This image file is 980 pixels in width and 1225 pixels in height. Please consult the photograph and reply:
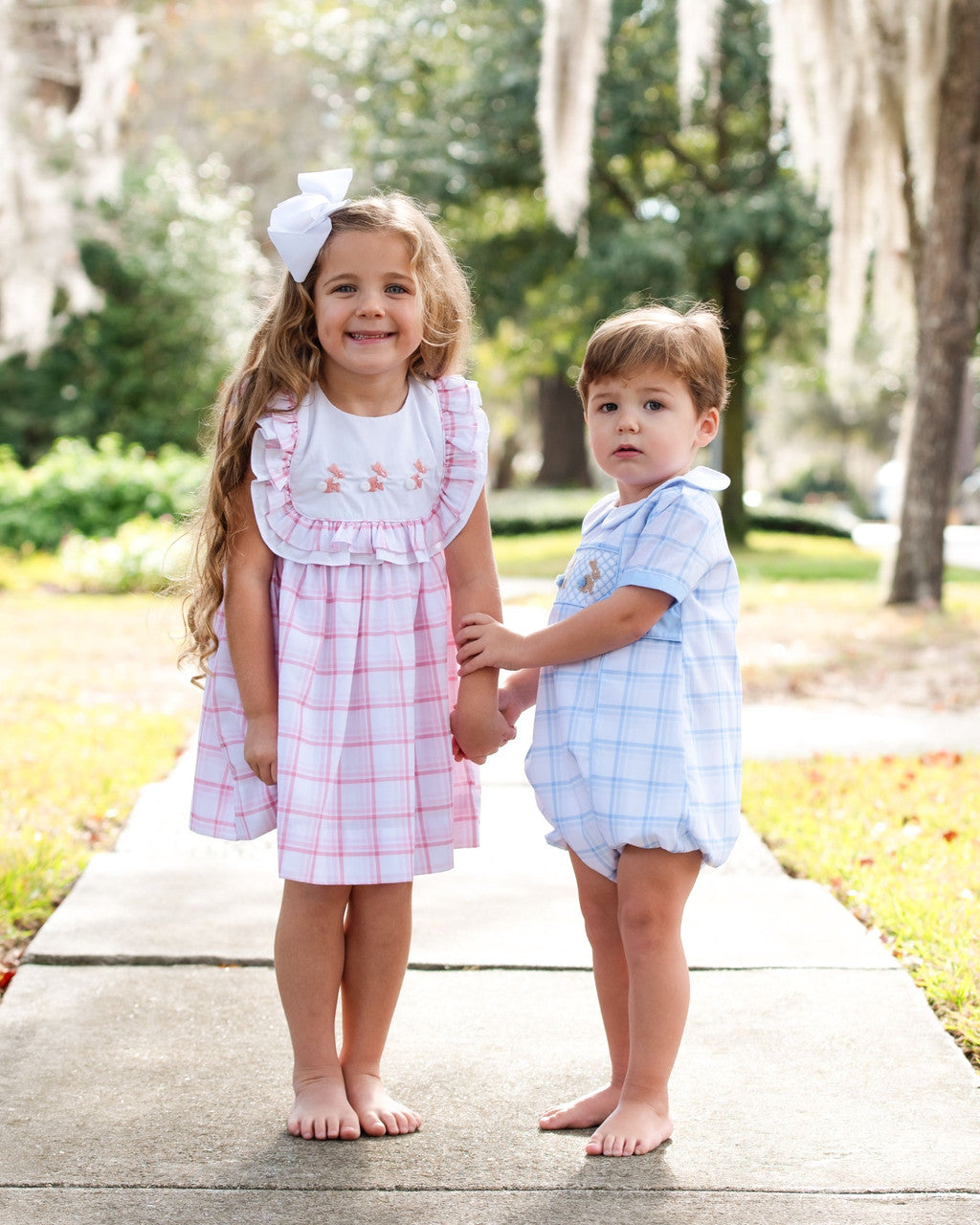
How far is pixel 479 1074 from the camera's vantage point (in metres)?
2.44

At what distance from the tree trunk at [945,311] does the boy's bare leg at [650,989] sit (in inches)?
289

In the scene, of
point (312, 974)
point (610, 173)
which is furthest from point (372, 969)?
point (610, 173)

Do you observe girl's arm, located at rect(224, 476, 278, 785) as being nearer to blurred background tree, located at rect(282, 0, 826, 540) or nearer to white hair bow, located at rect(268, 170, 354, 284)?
white hair bow, located at rect(268, 170, 354, 284)

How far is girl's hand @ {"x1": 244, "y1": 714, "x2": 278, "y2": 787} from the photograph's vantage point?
7.41 ft

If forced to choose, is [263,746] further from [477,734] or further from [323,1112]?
[323,1112]

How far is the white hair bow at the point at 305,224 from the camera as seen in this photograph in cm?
227

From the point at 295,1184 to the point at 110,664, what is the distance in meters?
5.42

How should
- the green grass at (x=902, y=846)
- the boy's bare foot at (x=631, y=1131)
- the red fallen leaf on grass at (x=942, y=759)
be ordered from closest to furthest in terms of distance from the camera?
the boy's bare foot at (x=631, y=1131) → the green grass at (x=902, y=846) → the red fallen leaf on grass at (x=942, y=759)

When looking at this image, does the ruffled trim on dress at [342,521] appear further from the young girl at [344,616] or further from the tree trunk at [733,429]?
the tree trunk at [733,429]

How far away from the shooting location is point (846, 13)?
827cm

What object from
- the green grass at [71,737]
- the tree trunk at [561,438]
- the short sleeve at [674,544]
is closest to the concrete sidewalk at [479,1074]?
the green grass at [71,737]

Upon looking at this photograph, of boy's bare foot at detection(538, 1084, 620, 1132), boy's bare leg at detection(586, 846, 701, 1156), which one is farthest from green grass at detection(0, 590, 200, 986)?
boy's bare foot at detection(538, 1084, 620, 1132)

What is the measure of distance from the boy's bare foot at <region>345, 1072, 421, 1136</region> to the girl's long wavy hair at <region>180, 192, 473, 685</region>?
0.77m

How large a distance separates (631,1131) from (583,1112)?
12 centimetres
